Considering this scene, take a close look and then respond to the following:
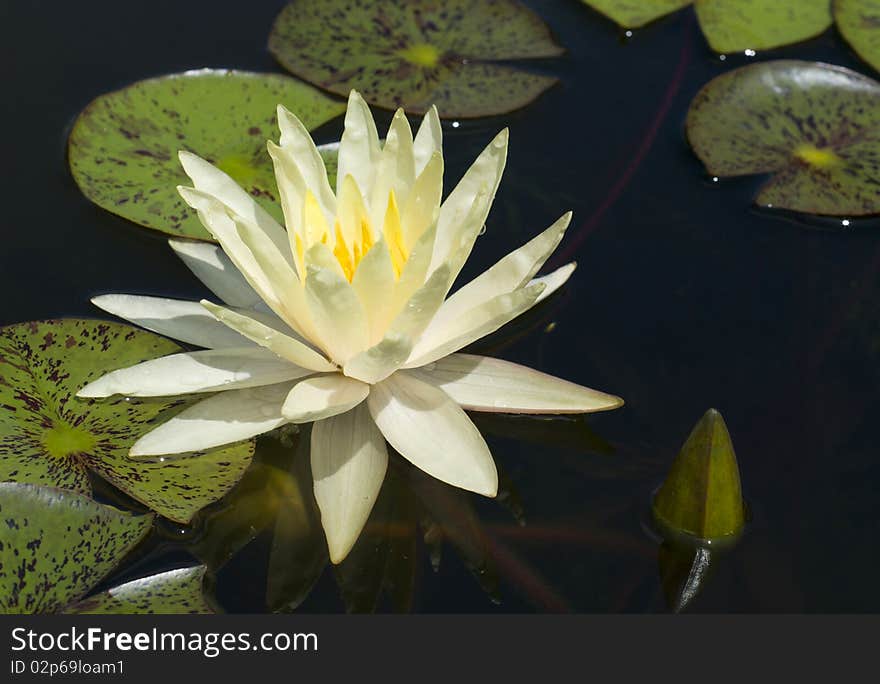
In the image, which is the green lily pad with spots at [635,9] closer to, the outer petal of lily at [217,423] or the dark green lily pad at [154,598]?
the outer petal of lily at [217,423]

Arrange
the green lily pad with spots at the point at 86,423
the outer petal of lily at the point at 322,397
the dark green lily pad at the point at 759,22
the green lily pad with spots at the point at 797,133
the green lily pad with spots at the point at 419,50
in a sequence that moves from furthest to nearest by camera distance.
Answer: the dark green lily pad at the point at 759,22
the green lily pad with spots at the point at 419,50
the green lily pad with spots at the point at 797,133
the green lily pad with spots at the point at 86,423
the outer petal of lily at the point at 322,397

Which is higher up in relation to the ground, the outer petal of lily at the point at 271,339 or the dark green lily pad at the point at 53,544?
the outer petal of lily at the point at 271,339

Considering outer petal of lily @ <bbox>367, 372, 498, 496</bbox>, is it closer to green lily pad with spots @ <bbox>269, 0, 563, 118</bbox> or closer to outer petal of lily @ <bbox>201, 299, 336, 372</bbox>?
outer petal of lily @ <bbox>201, 299, 336, 372</bbox>

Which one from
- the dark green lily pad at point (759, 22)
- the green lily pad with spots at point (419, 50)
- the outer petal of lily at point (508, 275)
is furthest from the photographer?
the dark green lily pad at point (759, 22)

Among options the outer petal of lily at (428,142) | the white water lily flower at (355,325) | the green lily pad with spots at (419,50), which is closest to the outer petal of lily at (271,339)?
the white water lily flower at (355,325)

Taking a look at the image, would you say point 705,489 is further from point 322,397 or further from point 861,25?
point 861,25

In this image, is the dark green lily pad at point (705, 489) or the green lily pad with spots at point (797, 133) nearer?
the dark green lily pad at point (705, 489)

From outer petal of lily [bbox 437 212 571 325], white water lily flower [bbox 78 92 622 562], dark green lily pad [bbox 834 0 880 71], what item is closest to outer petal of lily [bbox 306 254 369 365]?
A: white water lily flower [bbox 78 92 622 562]

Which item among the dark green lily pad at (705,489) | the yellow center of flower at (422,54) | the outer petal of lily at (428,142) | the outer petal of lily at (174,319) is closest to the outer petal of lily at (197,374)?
the outer petal of lily at (174,319)

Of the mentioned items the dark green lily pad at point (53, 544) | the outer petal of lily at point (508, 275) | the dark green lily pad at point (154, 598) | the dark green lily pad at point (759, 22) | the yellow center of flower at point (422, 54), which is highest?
the dark green lily pad at point (759, 22)
